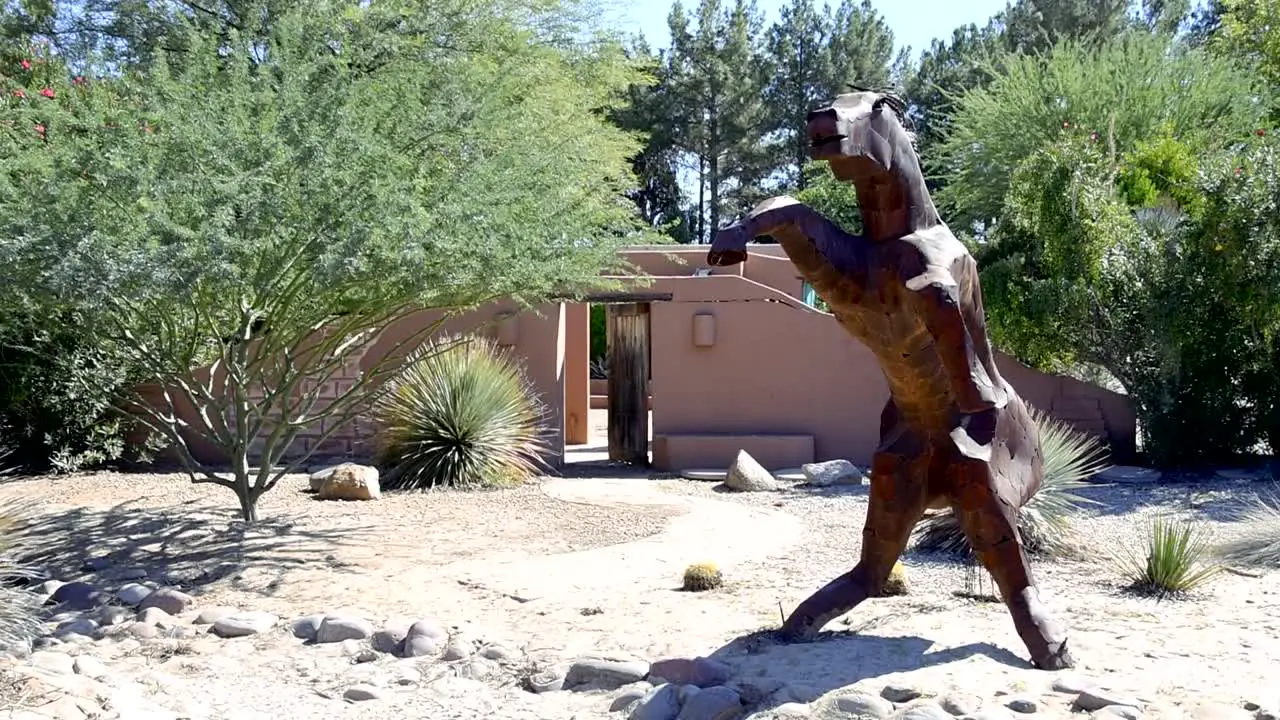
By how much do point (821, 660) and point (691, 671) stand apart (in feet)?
2.14

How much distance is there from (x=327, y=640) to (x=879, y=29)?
3099cm

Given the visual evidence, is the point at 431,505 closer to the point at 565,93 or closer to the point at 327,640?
the point at 327,640

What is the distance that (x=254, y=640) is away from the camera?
7539mm

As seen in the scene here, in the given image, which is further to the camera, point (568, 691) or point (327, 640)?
point (327, 640)

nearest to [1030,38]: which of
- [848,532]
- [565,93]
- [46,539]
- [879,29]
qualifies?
[879,29]

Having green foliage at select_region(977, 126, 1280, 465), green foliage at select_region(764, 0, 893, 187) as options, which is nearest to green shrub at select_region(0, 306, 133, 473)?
green foliage at select_region(977, 126, 1280, 465)

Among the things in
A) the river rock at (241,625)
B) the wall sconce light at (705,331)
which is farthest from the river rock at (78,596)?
the wall sconce light at (705,331)

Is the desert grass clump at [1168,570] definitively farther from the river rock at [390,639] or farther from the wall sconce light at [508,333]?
the wall sconce light at [508,333]

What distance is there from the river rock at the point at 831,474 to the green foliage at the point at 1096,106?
6967mm

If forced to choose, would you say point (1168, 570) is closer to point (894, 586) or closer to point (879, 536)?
point (894, 586)

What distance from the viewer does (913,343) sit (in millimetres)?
A: 5637

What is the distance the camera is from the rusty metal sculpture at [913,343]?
540 centimetres

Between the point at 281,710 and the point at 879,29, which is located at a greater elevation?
the point at 879,29

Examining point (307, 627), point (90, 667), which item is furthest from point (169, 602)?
point (90, 667)
